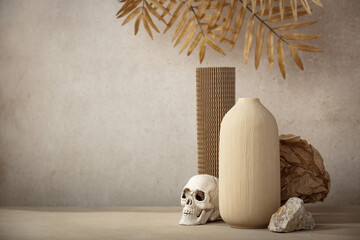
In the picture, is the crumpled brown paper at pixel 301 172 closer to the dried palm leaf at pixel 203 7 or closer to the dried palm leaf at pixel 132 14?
the dried palm leaf at pixel 203 7

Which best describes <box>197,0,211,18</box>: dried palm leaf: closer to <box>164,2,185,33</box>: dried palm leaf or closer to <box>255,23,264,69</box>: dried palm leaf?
<box>164,2,185,33</box>: dried palm leaf

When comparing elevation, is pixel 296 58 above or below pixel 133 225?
above

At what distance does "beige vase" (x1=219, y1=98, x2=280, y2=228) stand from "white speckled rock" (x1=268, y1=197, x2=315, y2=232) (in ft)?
0.12

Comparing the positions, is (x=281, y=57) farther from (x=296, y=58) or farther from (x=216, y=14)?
(x=216, y=14)

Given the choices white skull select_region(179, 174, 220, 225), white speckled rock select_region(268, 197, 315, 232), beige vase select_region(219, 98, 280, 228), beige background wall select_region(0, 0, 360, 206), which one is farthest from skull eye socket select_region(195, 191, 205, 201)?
beige background wall select_region(0, 0, 360, 206)

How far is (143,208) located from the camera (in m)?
Answer: 1.86

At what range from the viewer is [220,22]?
191cm

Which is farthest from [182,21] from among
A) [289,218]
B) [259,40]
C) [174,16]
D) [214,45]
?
[289,218]

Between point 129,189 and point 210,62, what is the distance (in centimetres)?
52

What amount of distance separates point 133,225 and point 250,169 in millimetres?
363

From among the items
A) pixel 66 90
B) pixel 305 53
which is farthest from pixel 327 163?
pixel 66 90

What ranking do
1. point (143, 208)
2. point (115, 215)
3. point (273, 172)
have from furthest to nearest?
1. point (143, 208)
2. point (115, 215)
3. point (273, 172)

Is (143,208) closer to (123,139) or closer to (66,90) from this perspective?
(123,139)

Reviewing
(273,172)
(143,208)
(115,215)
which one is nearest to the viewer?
(273,172)
